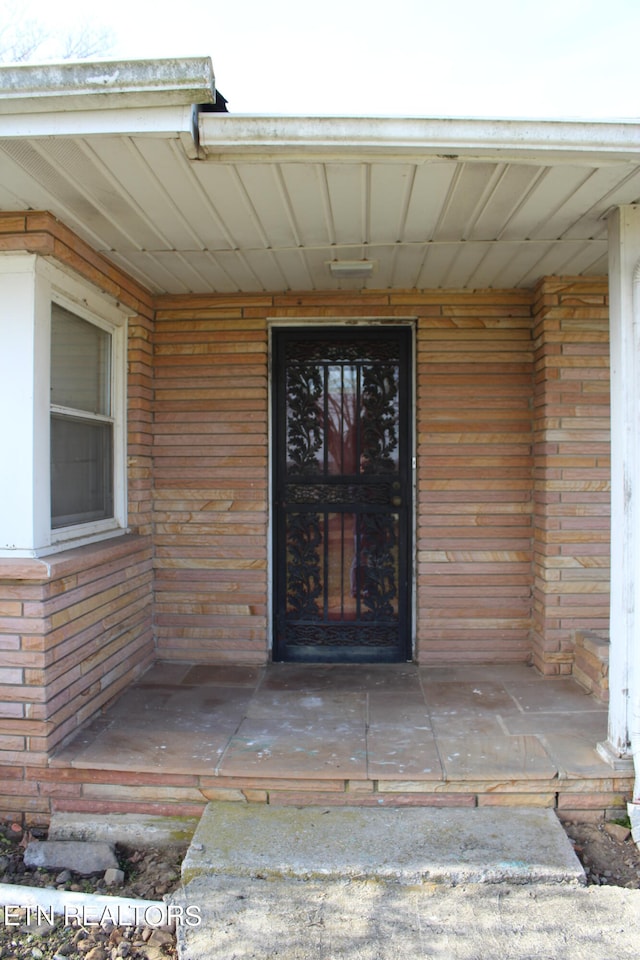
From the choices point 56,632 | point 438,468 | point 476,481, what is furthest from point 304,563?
point 56,632

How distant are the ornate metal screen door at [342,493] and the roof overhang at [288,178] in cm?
76

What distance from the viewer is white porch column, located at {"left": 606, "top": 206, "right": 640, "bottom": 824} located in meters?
2.57

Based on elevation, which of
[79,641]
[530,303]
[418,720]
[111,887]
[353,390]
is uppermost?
[530,303]

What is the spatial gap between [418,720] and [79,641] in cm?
173

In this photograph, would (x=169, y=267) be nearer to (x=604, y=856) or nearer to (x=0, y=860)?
(x=0, y=860)

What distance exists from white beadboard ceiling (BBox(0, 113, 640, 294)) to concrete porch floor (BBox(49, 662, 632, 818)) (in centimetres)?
242

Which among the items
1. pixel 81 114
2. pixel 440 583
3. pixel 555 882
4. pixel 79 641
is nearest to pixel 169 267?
pixel 81 114

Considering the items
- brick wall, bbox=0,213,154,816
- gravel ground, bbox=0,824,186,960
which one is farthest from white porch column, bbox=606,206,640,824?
brick wall, bbox=0,213,154,816

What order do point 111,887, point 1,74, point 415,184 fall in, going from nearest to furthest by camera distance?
point 1,74 → point 111,887 → point 415,184

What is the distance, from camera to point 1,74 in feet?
6.77

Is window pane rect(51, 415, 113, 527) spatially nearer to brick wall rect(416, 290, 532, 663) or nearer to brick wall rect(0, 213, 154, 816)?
brick wall rect(0, 213, 154, 816)

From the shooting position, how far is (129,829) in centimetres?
257

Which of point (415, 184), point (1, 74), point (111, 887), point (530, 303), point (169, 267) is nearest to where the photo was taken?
point (1, 74)

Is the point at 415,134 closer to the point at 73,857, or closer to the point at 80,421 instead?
the point at 80,421
